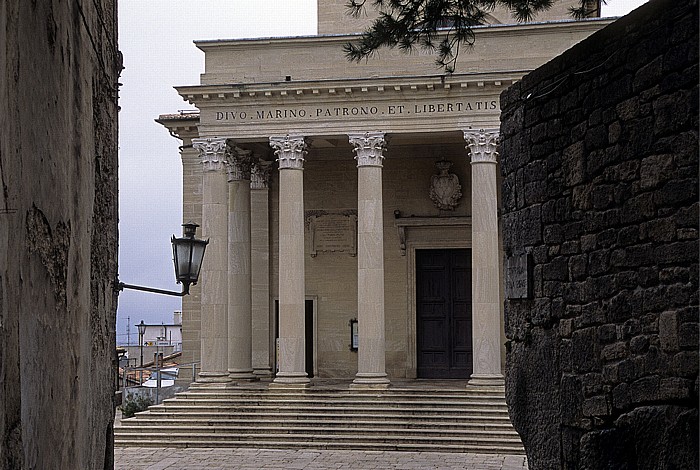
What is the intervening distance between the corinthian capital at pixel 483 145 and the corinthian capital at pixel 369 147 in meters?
1.97

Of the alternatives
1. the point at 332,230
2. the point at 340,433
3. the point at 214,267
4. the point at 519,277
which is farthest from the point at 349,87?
the point at 519,277

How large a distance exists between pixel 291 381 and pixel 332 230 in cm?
548

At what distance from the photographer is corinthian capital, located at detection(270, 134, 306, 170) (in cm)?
2441

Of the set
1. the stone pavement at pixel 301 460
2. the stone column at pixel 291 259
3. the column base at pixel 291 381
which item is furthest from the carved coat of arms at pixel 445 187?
the stone pavement at pixel 301 460

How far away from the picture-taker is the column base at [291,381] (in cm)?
2367

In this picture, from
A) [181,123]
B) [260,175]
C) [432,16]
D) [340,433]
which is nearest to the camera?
[432,16]

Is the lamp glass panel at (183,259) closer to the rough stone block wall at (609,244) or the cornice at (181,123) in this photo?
the rough stone block wall at (609,244)

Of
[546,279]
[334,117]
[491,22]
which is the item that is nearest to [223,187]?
[334,117]

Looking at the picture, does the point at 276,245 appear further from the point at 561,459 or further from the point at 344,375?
the point at 561,459

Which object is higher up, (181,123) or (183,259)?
(181,123)

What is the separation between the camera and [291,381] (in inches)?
934

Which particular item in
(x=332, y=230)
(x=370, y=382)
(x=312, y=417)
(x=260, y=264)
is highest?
(x=332, y=230)

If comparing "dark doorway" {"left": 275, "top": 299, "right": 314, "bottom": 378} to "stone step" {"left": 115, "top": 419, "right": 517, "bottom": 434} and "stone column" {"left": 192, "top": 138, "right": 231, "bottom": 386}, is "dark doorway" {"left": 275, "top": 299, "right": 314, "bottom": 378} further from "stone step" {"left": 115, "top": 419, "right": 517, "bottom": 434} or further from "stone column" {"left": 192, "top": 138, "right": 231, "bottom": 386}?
"stone step" {"left": 115, "top": 419, "right": 517, "bottom": 434}

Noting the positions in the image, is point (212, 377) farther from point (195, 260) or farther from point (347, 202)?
point (195, 260)
